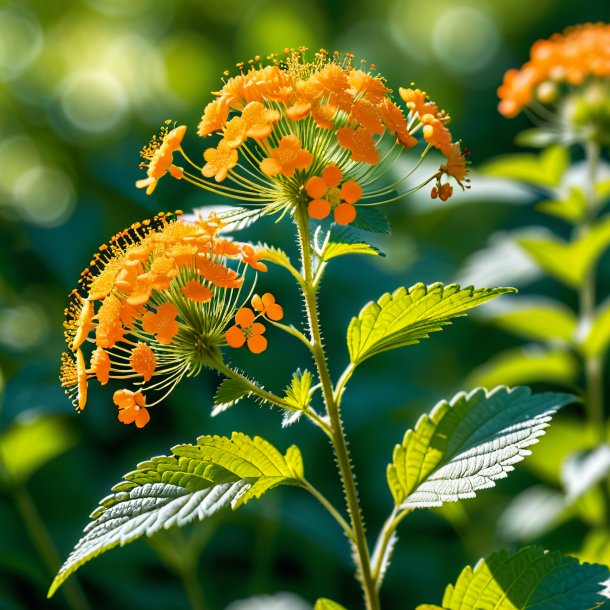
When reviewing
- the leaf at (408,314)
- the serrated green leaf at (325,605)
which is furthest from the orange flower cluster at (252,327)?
the serrated green leaf at (325,605)

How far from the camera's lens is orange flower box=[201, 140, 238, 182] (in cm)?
102

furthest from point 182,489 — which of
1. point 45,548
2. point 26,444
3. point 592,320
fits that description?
point 592,320

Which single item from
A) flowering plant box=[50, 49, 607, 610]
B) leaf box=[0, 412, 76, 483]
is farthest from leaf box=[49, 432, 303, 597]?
leaf box=[0, 412, 76, 483]

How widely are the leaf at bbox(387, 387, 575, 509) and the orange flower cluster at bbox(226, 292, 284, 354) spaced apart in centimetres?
25

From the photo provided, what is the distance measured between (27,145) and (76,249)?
0.84 meters

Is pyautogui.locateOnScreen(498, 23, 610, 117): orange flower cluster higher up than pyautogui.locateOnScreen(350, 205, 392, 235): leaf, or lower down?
higher up

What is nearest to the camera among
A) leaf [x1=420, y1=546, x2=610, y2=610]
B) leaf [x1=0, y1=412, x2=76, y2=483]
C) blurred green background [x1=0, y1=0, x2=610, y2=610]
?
leaf [x1=420, y1=546, x2=610, y2=610]

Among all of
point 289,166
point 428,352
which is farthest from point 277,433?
point 289,166

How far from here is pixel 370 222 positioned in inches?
42.2

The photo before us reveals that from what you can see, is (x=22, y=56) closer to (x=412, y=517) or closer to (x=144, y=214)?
(x=144, y=214)

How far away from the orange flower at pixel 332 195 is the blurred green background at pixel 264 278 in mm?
1161

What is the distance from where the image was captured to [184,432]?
257cm

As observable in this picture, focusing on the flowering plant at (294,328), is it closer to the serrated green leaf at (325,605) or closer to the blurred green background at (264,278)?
the serrated green leaf at (325,605)

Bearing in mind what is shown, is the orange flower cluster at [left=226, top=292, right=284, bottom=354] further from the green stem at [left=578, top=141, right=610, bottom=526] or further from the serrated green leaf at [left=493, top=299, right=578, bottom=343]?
the green stem at [left=578, top=141, right=610, bottom=526]
